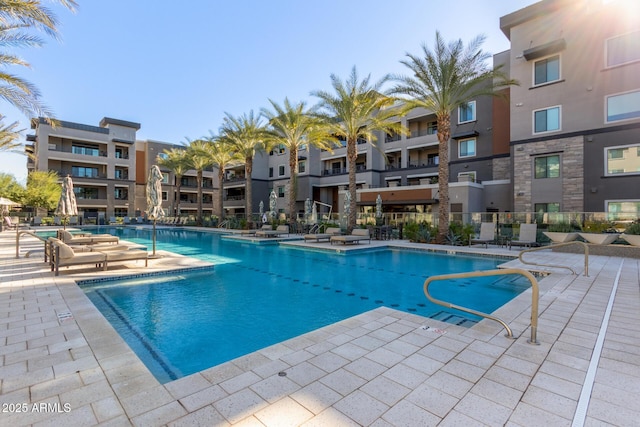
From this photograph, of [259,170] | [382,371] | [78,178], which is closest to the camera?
[382,371]

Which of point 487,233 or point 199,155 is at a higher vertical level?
point 199,155

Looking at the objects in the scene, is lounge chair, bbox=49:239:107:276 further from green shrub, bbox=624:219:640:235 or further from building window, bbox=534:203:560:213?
building window, bbox=534:203:560:213

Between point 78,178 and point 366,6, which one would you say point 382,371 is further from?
point 78,178

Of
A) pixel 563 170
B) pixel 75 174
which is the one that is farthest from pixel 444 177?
pixel 75 174

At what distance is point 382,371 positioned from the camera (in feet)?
10.5

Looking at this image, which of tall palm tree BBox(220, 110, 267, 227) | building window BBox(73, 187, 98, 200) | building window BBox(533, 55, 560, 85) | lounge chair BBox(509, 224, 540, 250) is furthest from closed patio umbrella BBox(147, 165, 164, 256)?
building window BBox(73, 187, 98, 200)

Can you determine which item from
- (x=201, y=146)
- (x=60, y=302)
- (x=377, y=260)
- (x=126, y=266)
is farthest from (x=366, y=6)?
(x=201, y=146)

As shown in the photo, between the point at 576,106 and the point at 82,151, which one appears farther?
the point at 82,151

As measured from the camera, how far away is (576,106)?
18672mm

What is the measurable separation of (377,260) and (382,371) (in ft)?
29.4

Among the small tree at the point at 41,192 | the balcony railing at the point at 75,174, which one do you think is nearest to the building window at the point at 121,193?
the balcony railing at the point at 75,174

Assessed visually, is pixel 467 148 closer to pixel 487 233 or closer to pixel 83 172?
pixel 487 233

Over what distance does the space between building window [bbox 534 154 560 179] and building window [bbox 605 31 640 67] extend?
225 inches

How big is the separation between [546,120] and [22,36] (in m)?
25.3
